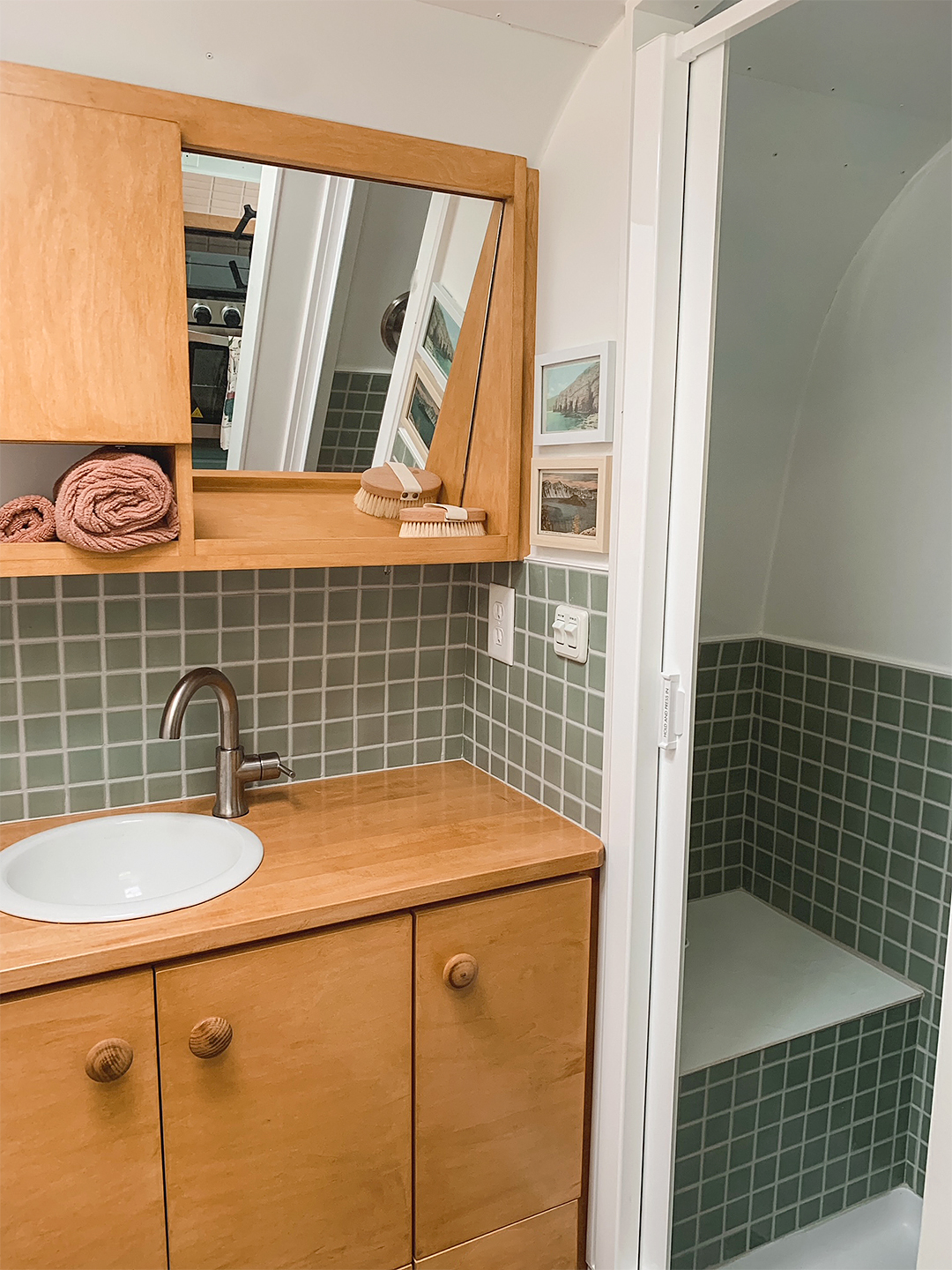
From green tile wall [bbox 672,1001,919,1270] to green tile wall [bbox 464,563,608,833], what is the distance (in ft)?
1.84

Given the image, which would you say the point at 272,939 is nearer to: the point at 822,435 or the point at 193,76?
the point at 193,76

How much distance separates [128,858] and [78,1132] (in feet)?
1.49

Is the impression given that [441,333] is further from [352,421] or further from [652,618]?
[652,618]

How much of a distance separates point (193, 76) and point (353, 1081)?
4.79ft

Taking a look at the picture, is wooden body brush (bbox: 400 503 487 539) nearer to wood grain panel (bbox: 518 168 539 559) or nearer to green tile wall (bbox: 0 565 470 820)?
wood grain panel (bbox: 518 168 539 559)

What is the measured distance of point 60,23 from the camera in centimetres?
125

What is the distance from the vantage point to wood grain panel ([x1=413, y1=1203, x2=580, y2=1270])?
4.99ft

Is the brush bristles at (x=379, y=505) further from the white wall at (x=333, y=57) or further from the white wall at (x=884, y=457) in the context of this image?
the white wall at (x=884, y=457)

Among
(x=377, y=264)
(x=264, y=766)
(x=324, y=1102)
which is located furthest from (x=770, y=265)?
(x=324, y=1102)

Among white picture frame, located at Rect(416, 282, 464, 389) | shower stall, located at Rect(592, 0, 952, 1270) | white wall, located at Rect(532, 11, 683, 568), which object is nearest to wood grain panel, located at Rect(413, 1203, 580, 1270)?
shower stall, located at Rect(592, 0, 952, 1270)

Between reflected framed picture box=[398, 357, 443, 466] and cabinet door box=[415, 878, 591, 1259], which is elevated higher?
reflected framed picture box=[398, 357, 443, 466]

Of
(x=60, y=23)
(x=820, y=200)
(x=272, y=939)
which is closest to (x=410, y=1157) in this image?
(x=272, y=939)

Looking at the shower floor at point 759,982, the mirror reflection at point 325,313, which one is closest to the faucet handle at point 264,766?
the mirror reflection at point 325,313

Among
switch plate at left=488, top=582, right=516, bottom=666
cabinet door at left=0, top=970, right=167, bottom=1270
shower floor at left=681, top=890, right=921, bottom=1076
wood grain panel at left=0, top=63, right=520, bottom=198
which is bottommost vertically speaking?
shower floor at left=681, top=890, right=921, bottom=1076
